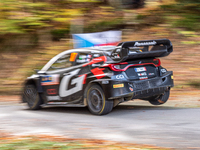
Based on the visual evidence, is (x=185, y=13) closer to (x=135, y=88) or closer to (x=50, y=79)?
(x=50, y=79)

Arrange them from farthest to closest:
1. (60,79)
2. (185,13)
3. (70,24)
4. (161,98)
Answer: (70,24) → (185,13) → (161,98) → (60,79)

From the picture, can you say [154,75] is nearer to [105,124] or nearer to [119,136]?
[105,124]

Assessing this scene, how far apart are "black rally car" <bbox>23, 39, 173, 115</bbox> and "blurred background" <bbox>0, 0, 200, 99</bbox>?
5.84 meters

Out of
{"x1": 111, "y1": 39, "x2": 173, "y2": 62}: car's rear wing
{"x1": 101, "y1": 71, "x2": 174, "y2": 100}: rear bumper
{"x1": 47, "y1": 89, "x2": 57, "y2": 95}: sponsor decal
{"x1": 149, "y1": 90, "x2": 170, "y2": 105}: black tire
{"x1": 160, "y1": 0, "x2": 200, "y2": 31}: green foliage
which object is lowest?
{"x1": 149, "y1": 90, "x2": 170, "y2": 105}: black tire

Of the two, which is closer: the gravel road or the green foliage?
the gravel road

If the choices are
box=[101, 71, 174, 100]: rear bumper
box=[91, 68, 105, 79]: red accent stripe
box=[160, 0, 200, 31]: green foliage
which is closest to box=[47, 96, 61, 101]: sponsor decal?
box=[91, 68, 105, 79]: red accent stripe

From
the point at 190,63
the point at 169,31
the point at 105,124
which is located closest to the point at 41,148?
the point at 105,124

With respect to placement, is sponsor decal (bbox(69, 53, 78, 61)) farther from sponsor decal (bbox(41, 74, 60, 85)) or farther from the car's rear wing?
the car's rear wing

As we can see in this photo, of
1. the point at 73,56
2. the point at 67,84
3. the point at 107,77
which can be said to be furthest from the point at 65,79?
the point at 107,77

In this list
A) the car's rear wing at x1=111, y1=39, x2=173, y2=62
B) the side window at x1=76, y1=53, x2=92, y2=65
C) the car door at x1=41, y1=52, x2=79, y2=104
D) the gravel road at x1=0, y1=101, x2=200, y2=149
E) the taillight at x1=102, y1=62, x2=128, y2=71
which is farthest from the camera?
the car door at x1=41, y1=52, x2=79, y2=104

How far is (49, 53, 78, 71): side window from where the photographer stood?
7.86 metres

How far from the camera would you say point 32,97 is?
29.1 feet

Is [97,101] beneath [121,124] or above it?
above

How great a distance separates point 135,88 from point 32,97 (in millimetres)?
3173
